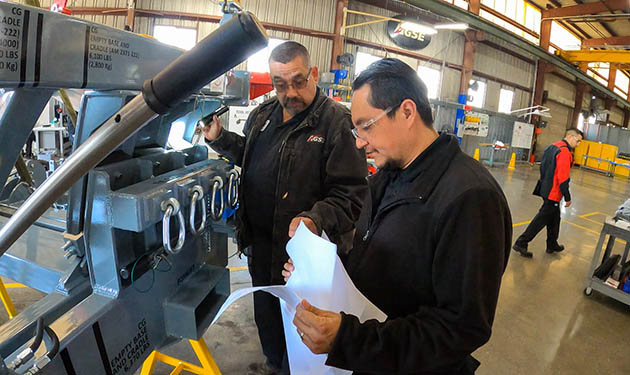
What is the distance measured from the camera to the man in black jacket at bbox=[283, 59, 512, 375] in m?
0.78

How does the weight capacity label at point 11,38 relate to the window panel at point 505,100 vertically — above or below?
below

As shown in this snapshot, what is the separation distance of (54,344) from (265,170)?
1.04 m

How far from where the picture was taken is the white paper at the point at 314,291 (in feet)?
2.85

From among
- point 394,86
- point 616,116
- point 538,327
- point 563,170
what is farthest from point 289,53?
point 616,116

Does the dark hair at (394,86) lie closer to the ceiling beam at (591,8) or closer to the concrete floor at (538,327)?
the concrete floor at (538,327)

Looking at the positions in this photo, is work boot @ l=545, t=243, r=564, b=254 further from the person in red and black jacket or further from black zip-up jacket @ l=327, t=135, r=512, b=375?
black zip-up jacket @ l=327, t=135, r=512, b=375

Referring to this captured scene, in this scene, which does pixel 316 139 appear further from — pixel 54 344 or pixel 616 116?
pixel 616 116

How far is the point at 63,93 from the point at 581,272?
16.0ft

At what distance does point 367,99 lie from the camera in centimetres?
94

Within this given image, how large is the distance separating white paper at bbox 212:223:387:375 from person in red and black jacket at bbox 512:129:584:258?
4.13 m

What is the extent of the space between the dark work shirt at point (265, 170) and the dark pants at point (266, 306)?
86 mm

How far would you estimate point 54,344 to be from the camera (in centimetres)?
78

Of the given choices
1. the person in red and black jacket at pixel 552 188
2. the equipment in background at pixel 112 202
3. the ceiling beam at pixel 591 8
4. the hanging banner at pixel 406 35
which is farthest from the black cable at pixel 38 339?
the ceiling beam at pixel 591 8

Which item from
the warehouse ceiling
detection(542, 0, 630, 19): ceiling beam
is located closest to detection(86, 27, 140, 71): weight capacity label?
the warehouse ceiling
